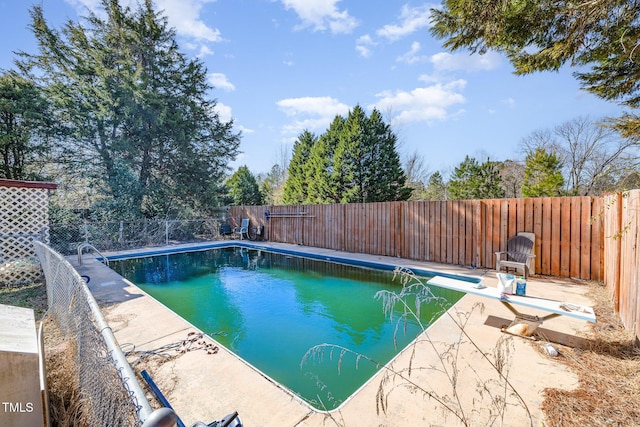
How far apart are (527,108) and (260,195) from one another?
14986 mm

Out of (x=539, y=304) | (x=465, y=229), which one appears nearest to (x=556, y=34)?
(x=465, y=229)

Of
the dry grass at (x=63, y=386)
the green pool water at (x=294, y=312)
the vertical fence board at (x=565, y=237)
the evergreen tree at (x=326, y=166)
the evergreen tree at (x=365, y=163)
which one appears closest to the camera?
the dry grass at (x=63, y=386)

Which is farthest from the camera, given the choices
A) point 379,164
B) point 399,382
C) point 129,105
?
point 379,164

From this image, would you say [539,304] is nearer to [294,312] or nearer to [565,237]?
[294,312]

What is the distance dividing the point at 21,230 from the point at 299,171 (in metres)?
12.4

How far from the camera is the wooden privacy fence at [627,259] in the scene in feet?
8.90

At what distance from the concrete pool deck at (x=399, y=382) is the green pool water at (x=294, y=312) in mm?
373

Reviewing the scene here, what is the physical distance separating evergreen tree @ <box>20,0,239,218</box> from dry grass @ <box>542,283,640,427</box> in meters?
13.5

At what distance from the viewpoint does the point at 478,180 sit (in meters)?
13.9

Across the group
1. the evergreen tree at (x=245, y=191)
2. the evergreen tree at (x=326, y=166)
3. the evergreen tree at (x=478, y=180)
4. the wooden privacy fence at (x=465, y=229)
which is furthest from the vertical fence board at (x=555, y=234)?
A: the evergreen tree at (x=245, y=191)

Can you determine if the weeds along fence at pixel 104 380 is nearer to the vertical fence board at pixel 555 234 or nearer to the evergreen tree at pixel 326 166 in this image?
the vertical fence board at pixel 555 234

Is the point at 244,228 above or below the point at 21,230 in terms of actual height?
below

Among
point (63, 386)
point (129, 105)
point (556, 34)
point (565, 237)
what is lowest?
point (63, 386)

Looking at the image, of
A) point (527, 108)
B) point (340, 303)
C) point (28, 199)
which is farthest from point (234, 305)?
point (527, 108)
